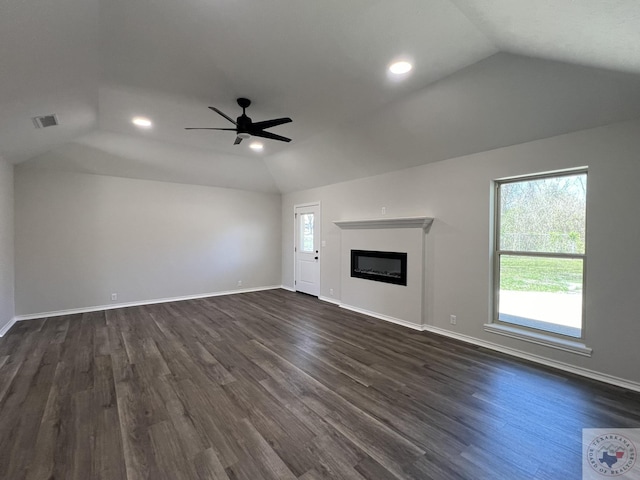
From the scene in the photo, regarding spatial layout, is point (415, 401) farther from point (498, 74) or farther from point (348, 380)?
point (498, 74)

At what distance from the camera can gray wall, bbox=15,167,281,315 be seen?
15.8 feet

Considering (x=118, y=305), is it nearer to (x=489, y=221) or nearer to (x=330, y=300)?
(x=330, y=300)

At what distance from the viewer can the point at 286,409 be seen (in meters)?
2.29

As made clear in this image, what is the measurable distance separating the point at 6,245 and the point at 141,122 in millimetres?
2853

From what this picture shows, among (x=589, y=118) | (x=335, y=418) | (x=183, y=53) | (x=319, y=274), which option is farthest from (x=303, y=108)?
(x=319, y=274)

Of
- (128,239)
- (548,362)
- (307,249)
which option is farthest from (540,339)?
(128,239)

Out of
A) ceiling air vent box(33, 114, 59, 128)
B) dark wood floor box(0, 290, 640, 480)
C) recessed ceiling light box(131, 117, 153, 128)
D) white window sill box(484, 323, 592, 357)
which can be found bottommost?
dark wood floor box(0, 290, 640, 480)

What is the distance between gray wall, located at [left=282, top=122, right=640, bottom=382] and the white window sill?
6 cm

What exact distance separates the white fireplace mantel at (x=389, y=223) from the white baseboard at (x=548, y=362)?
1.60m

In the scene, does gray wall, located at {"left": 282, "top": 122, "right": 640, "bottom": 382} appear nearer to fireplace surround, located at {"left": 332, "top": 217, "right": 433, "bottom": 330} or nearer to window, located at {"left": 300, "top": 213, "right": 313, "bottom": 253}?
fireplace surround, located at {"left": 332, "top": 217, "right": 433, "bottom": 330}

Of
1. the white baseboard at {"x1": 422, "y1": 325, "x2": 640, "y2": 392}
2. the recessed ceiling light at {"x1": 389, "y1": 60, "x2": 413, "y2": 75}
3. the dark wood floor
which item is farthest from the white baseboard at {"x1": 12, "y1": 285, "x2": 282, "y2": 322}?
the recessed ceiling light at {"x1": 389, "y1": 60, "x2": 413, "y2": 75}

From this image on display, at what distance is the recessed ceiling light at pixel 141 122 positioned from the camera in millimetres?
3920

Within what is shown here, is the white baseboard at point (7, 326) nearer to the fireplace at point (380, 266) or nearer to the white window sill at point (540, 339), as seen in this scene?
the fireplace at point (380, 266)

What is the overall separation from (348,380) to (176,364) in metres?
1.93
